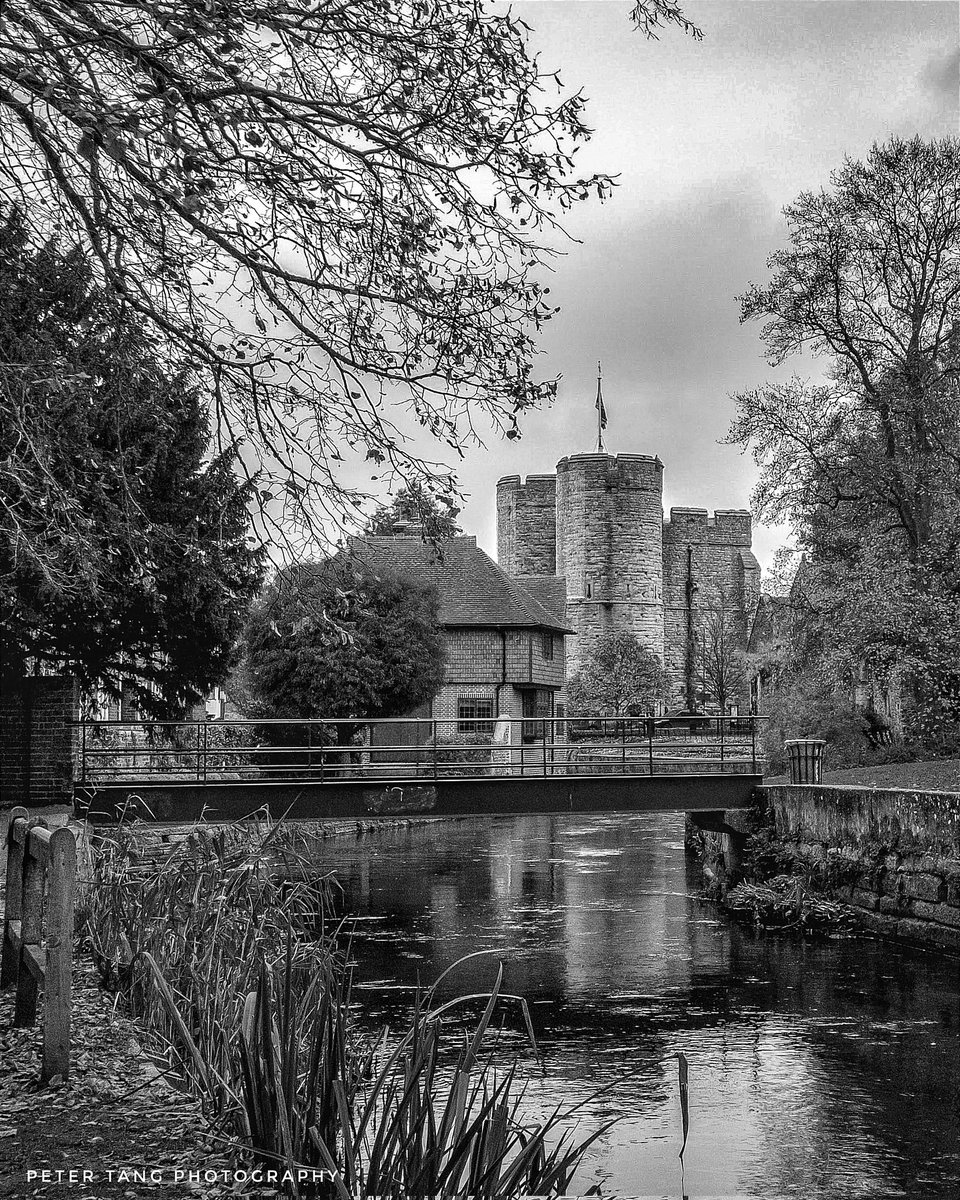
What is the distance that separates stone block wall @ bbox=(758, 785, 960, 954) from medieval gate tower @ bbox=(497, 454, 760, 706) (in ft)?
136

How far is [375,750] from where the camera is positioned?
25.5 m

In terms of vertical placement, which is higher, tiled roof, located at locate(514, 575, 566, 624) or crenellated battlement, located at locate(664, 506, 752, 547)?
crenellated battlement, located at locate(664, 506, 752, 547)

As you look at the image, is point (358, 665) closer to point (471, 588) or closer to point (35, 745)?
point (35, 745)

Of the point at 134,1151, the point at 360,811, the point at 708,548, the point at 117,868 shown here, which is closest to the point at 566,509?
the point at 708,548

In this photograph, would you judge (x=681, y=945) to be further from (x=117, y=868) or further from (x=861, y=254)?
(x=861, y=254)

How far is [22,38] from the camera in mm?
6648

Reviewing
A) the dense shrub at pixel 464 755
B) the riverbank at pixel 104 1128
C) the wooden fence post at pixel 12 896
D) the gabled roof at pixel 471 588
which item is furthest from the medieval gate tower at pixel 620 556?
the riverbank at pixel 104 1128

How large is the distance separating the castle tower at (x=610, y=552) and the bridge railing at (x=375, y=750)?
47.7 feet

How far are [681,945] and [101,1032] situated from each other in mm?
10735

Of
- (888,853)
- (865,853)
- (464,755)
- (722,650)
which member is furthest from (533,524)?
(888,853)

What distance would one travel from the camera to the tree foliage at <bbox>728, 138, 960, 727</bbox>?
22.8m

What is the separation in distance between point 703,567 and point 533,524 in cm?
1019

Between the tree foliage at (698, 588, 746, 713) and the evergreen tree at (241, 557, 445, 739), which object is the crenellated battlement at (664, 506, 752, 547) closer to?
the tree foliage at (698, 588, 746, 713)

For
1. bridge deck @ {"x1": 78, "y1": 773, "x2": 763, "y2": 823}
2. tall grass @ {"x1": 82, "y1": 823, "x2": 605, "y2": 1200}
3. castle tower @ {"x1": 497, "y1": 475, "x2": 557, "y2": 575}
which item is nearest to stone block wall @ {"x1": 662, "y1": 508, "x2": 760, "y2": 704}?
castle tower @ {"x1": 497, "y1": 475, "x2": 557, "y2": 575}
